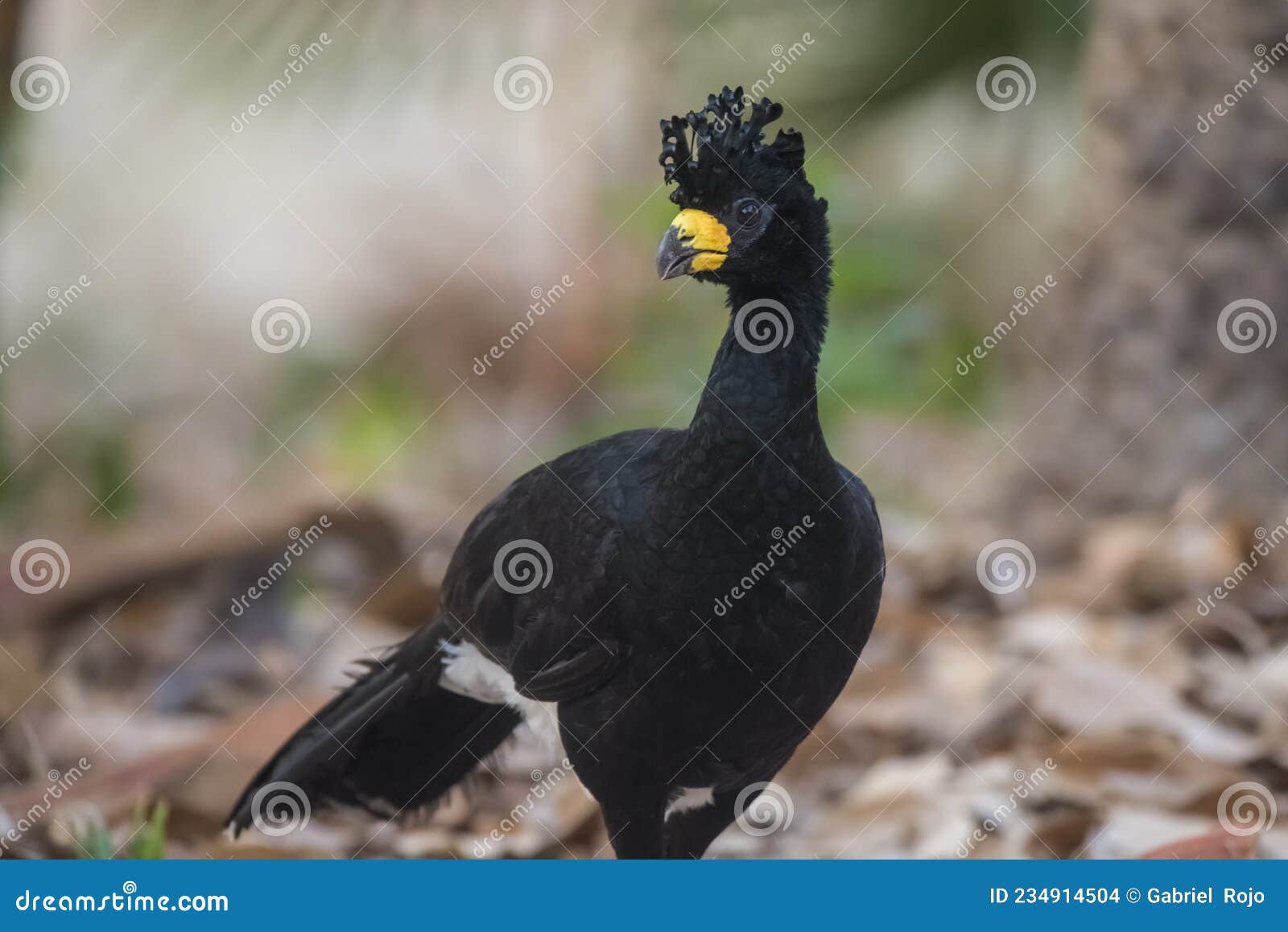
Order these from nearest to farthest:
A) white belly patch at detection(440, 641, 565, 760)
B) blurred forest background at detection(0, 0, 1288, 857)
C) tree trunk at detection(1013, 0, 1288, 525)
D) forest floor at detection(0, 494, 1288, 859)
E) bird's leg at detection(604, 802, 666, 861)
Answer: bird's leg at detection(604, 802, 666, 861), white belly patch at detection(440, 641, 565, 760), forest floor at detection(0, 494, 1288, 859), blurred forest background at detection(0, 0, 1288, 857), tree trunk at detection(1013, 0, 1288, 525)

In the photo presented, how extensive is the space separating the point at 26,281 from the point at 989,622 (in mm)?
3531

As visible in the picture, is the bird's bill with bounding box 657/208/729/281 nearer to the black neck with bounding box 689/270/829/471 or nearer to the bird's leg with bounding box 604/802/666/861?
the black neck with bounding box 689/270/829/471

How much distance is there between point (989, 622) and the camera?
387 centimetres

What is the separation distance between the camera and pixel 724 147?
1982 millimetres

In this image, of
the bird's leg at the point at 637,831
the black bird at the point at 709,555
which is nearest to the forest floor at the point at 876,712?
the bird's leg at the point at 637,831

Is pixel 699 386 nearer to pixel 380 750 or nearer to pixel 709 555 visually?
pixel 380 750

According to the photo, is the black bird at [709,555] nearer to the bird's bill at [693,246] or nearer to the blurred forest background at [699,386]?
the bird's bill at [693,246]

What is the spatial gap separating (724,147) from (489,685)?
47.3 inches

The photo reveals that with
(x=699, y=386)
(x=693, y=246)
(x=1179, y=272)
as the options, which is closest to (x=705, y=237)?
(x=693, y=246)

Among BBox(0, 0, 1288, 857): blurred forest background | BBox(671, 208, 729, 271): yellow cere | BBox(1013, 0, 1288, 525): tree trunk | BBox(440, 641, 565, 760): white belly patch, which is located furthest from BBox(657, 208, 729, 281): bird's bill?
BBox(1013, 0, 1288, 525): tree trunk

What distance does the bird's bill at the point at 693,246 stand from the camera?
197cm

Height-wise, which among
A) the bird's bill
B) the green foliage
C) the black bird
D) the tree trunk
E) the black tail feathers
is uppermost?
the tree trunk

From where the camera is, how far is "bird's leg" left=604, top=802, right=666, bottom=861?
7.73ft

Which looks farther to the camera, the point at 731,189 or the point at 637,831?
the point at 637,831
